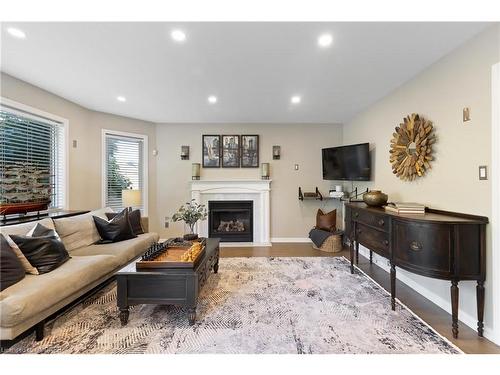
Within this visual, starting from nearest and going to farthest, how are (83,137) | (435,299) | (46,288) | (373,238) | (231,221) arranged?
(46,288) < (435,299) < (373,238) < (83,137) < (231,221)

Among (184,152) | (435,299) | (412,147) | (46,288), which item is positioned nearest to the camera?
(46,288)

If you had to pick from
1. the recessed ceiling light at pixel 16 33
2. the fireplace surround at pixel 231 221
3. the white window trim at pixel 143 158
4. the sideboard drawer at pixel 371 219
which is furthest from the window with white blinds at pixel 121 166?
the sideboard drawer at pixel 371 219

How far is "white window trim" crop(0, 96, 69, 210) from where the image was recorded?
2.77m

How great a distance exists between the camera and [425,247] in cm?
194

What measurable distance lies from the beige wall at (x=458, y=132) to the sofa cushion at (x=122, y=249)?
3481mm

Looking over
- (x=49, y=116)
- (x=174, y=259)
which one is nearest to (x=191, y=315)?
(x=174, y=259)

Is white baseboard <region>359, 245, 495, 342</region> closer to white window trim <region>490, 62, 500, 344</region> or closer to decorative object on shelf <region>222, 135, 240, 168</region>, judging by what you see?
white window trim <region>490, 62, 500, 344</region>

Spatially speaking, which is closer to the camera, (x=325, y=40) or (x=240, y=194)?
(x=325, y=40)

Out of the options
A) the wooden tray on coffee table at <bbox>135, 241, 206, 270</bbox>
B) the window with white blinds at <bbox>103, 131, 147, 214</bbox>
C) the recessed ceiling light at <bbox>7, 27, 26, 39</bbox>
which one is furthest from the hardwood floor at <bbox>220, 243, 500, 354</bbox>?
the recessed ceiling light at <bbox>7, 27, 26, 39</bbox>

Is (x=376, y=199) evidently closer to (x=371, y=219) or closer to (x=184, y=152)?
(x=371, y=219)

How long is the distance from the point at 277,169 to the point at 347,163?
1431 mm
